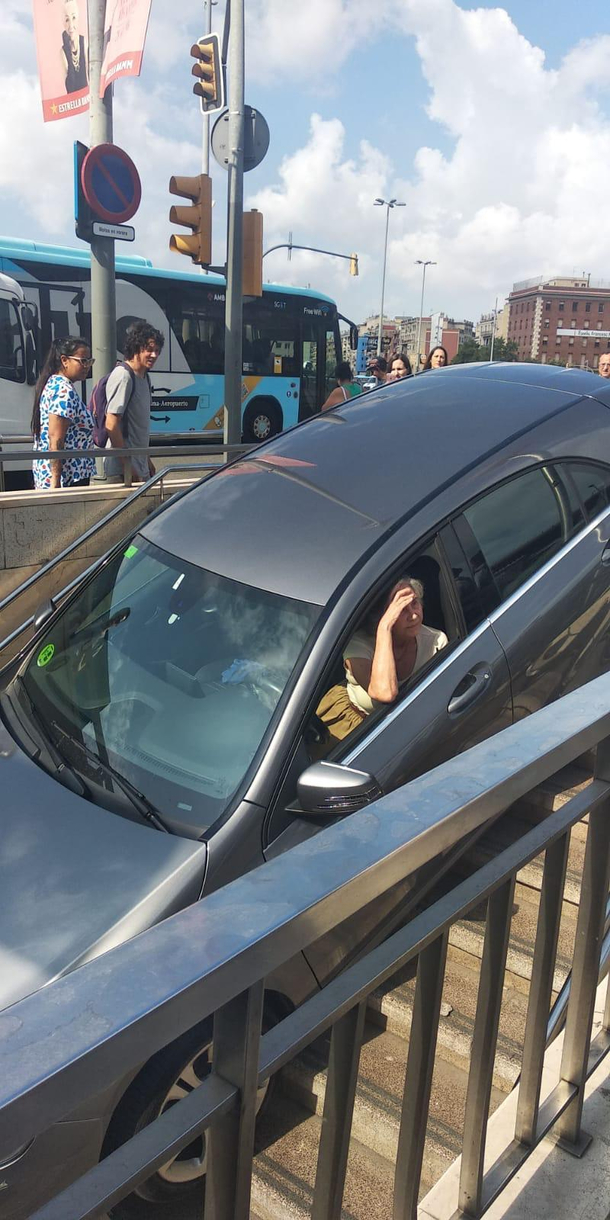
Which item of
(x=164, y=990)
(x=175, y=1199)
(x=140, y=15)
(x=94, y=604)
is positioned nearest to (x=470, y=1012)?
Result: (x=175, y=1199)

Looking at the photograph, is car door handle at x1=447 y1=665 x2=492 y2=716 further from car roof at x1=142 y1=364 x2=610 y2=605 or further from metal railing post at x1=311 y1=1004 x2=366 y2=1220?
metal railing post at x1=311 y1=1004 x2=366 y2=1220

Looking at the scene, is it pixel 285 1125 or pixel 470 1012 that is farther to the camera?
pixel 470 1012

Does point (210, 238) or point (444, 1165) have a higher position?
point (210, 238)

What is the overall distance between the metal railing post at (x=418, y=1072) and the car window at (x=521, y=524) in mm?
2446

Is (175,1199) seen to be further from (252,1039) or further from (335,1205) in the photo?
(252,1039)

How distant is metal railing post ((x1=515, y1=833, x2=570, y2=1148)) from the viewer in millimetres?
1554

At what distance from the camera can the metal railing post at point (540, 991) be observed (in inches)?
61.2

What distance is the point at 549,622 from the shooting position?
12.1 ft

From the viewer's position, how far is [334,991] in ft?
3.68

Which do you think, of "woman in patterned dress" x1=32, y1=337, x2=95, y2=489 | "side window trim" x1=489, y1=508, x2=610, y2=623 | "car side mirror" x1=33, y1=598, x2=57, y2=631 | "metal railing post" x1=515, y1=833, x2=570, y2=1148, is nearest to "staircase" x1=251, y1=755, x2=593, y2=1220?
"metal railing post" x1=515, y1=833, x2=570, y2=1148

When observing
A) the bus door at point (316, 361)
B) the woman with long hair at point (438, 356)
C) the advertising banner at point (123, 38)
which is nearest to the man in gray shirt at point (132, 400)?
the advertising banner at point (123, 38)

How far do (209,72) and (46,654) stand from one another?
24.9ft

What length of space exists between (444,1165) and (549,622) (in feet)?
6.81

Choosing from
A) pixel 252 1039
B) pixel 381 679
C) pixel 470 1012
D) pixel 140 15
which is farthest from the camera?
pixel 140 15
